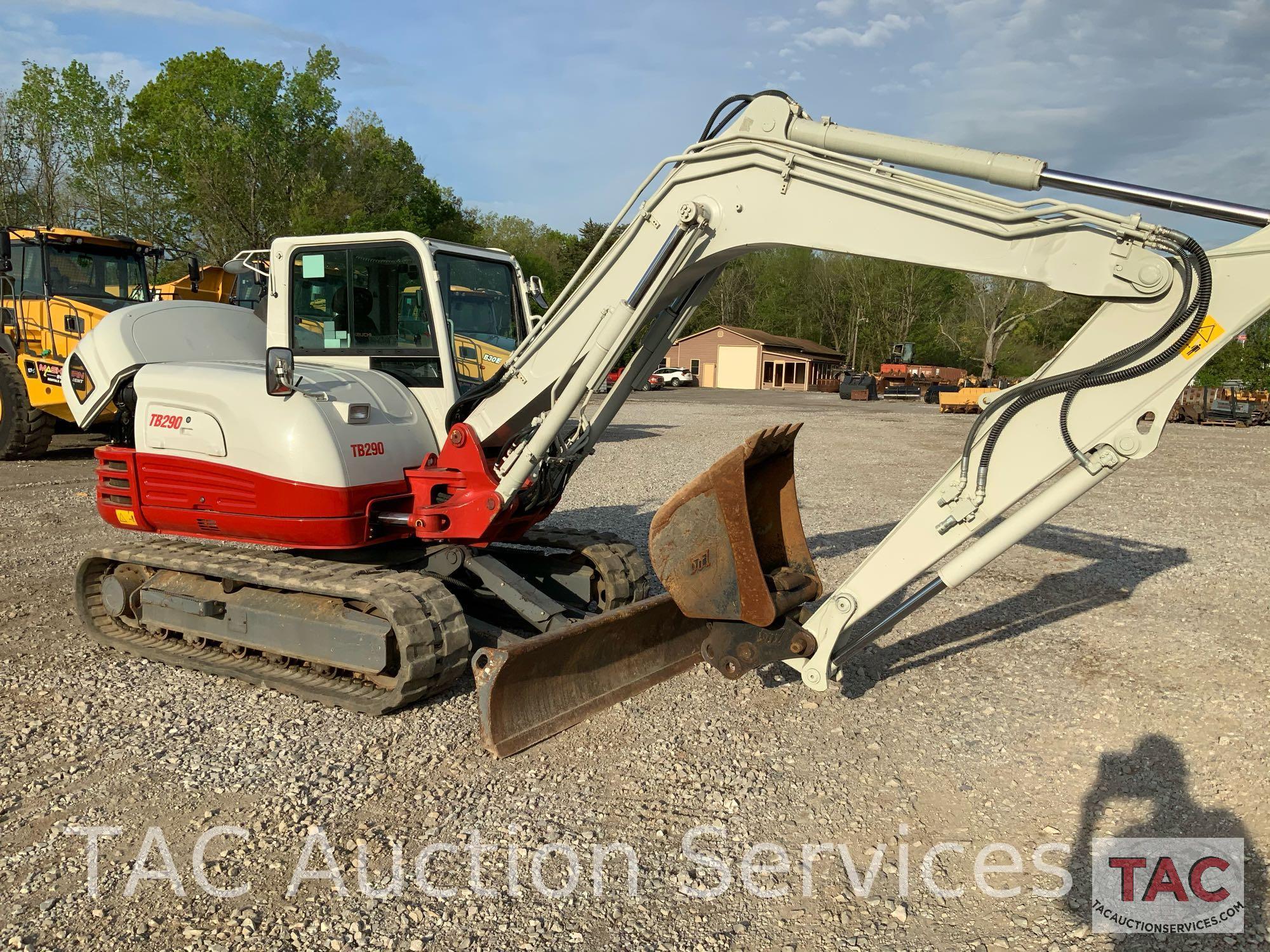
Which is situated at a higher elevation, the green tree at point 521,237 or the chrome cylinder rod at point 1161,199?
the green tree at point 521,237

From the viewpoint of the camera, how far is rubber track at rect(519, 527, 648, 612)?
5996mm

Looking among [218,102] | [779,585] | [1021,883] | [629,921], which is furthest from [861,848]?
[218,102]

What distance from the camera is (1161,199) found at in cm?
384

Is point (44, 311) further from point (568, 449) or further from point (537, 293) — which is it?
point (568, 449)

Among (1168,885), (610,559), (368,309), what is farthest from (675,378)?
(1168,885)

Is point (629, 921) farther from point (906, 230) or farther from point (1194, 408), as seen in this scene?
point (1194, 408)

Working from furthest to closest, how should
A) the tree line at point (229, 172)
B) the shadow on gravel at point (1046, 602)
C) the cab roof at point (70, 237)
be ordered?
the tree line at point (229, 172) < the cab roof at point (70, 237) < the shadow on gravel at point (1046, 602)

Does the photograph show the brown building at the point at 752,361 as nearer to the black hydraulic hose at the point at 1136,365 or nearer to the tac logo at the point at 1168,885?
the black hydraulic hose at the point at 1136,365

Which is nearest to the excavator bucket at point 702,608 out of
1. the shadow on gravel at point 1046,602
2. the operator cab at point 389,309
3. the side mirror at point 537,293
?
the shadow on gravel at point 1046,602

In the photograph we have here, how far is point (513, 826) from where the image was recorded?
12.9ft

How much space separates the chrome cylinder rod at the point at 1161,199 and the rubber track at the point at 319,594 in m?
3.69

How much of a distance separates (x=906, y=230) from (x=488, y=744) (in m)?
3.23

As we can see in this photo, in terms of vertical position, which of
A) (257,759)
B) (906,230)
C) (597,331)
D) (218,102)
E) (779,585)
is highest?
A: (218,102)

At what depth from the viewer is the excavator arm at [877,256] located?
153 inches
